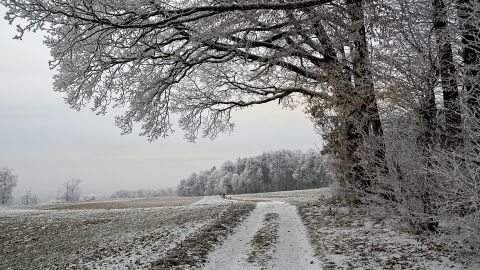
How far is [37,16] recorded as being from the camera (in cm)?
930

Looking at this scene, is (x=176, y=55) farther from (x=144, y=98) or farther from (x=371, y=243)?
(x=371, y=243)

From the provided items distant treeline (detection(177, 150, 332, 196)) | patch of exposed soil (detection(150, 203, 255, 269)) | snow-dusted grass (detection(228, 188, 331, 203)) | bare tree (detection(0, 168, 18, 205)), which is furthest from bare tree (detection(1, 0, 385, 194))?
bare tree (detection(0, 168, 18, 205))

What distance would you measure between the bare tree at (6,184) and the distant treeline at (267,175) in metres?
56.8

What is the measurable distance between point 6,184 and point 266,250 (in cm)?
11405

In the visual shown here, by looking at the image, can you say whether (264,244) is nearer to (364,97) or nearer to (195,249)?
(195,249)

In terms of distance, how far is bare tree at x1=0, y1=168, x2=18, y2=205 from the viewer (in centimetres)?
10454

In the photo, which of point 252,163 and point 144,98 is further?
point 252,163

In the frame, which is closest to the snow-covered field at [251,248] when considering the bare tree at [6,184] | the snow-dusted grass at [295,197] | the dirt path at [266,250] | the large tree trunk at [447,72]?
the dirt path at [266,250]

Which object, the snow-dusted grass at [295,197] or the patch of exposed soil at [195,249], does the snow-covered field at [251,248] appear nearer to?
the patch of exposed soil at [195,249]

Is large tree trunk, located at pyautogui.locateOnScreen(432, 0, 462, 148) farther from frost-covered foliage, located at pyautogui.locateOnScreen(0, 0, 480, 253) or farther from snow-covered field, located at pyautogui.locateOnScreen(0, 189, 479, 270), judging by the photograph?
snow-covered field, located at pyautogui.locateOnScreen(0, 189, 479, 270)

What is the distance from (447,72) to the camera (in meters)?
9.10

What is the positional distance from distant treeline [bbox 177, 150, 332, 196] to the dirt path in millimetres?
88856

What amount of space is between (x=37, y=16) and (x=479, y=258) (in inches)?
420

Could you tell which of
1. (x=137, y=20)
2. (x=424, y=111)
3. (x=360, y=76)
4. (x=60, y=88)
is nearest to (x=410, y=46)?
(x=424, y=111)
